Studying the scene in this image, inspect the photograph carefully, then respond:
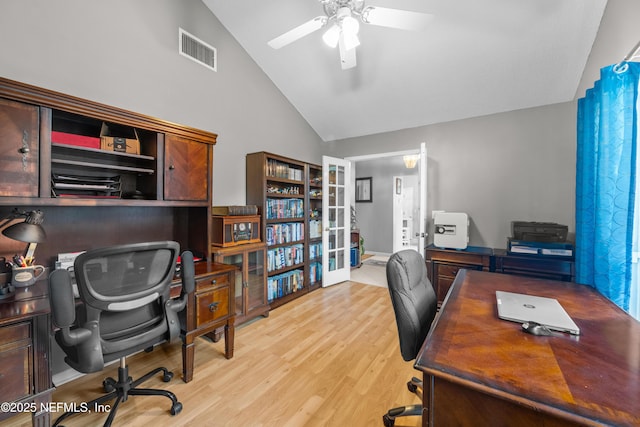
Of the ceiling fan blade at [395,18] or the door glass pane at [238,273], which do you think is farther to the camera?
the door glass pane at [238,273]

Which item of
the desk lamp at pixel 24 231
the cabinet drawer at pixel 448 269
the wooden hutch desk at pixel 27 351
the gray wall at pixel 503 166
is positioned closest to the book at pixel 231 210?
the desk lamp at pixel 24 231

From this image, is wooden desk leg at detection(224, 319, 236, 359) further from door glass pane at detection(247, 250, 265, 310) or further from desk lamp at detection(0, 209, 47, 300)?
desk lamp at detection(0, 209, 47, 300)

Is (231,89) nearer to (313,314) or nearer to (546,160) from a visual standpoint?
(313,314)

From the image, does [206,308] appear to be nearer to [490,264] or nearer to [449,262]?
[449,262]

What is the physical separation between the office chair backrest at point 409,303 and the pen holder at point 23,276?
204 cm

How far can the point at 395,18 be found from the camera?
173 centimetres

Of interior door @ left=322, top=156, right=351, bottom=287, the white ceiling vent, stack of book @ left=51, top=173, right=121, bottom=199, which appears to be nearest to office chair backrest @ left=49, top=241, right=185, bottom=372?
stack of book @ left=51, top=173, right=121, bottom=199

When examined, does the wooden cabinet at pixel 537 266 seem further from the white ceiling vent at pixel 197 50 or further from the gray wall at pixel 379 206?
the white ceiling vent at pixel 197 50

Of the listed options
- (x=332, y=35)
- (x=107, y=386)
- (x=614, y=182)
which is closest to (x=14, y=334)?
(x=107, y=386)

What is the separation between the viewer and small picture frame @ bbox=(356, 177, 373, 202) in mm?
6511

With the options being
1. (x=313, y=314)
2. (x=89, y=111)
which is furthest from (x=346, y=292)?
(x=89, y=111)

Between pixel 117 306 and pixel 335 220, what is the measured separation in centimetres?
301

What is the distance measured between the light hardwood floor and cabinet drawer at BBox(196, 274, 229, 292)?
0.61 metres

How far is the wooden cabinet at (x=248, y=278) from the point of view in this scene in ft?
8.38
